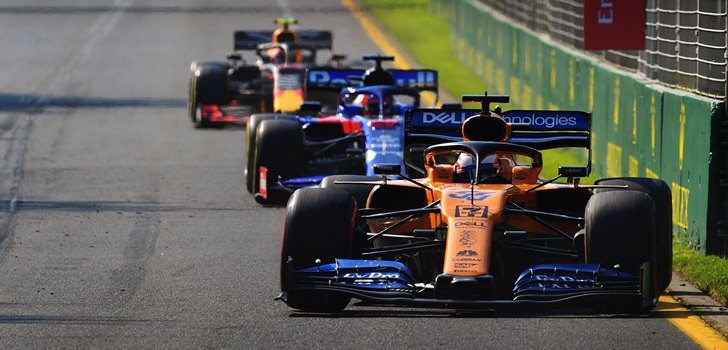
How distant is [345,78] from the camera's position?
20469 millimetres

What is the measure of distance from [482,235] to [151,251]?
4.50 m

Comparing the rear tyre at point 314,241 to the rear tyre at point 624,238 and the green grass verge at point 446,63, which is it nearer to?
the rear tyre at point 624,238

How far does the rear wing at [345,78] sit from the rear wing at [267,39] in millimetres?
6298

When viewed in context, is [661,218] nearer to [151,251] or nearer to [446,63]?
[151,251]

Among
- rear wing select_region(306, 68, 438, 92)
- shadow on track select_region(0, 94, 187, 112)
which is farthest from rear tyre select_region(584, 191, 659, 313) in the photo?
shadow on track select_region(0, 94, 187, 112)

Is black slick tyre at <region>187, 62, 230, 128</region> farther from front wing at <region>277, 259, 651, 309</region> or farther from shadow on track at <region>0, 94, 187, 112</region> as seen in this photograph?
front wing at <region>277, 259, 651, 309</region>

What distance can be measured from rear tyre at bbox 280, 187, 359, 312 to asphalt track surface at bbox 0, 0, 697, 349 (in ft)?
0.36

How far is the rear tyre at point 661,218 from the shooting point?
11.2 m

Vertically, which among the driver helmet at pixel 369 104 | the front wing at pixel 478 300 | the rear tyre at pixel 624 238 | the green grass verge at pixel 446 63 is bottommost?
the green grass verge at pixel 446 63

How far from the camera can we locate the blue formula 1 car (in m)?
17.4

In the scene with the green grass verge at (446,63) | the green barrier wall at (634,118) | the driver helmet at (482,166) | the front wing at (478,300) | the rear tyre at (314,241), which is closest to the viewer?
the front wing at (478,300)

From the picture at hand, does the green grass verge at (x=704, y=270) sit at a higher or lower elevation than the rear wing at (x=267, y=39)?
higher

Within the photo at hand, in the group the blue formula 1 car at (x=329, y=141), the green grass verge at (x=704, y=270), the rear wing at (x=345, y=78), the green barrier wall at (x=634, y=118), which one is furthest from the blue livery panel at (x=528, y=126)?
the rear wing at (x=345, y=78)

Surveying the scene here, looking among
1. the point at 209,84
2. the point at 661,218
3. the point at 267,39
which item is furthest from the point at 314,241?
the point at 267,39
